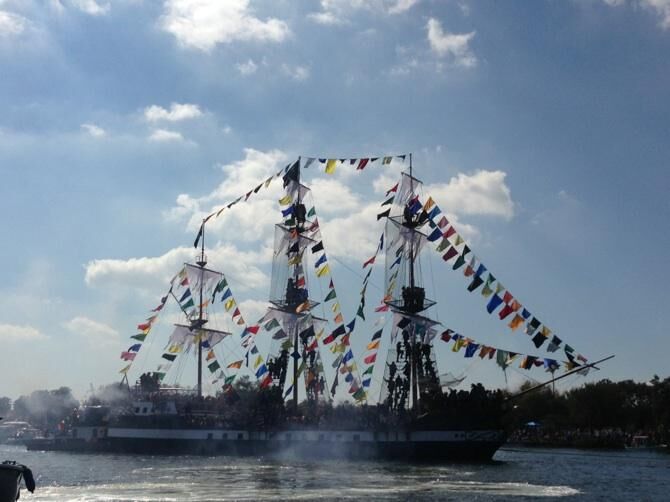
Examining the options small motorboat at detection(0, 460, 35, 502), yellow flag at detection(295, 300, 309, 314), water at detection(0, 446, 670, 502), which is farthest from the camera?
yellow flag at detection(295, 300, 309, 314)

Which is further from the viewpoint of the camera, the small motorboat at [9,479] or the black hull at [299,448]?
the black hull at [299,448]

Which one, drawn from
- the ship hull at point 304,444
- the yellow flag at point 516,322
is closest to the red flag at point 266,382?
the ship hull at point 304,444

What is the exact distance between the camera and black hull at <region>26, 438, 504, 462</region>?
71.4m

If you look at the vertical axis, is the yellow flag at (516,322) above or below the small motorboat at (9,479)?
above

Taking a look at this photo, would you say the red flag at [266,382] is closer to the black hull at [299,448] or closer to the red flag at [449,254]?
the black hull at [299,448]

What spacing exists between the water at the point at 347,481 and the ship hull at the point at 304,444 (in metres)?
3.34

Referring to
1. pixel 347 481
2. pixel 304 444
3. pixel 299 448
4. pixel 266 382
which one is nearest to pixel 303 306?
pixel 266 382

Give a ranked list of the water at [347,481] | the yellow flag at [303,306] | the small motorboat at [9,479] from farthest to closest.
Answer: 1. the yellow flag at [303,306]
2. the water at [347,481]
3. the small motorboat at [9,479]

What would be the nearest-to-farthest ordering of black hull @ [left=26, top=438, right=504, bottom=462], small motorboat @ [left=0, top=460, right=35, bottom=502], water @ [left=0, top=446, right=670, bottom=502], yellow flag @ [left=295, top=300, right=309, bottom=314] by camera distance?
small motorboat @ [left=0, top=460, right=35, bottom=502] → water @ [left=0, top=446, right=670, bottom=502] → black hull @ [left=26, top=438, right=504, bottom=462] → yellow flag @ [left=295, top=300, right=309, bottom=314]

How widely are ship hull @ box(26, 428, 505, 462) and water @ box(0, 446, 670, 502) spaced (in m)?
3.34

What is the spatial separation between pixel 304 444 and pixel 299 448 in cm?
64

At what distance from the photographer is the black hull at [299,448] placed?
71375 millimetres

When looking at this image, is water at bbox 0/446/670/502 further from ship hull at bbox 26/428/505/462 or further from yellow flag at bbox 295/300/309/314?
yellow flag at bbox 295/300/309/314

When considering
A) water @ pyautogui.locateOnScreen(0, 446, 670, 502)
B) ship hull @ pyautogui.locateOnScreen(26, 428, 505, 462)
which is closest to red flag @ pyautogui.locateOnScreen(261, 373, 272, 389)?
ship hull @ pyautogui.locateOnScreen(26, 428, 505, 462)
